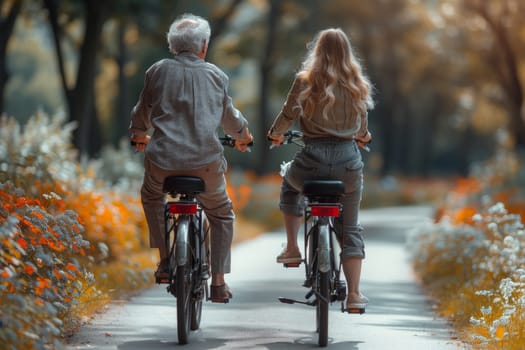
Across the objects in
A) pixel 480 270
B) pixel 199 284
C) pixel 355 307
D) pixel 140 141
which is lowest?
pixel 355 307

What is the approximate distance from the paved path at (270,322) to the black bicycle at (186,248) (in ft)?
0.98

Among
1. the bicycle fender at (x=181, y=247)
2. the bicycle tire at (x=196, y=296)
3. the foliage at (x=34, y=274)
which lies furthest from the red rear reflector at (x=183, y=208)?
the foliage at (x=34, y=274)

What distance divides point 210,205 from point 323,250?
34.0 inches

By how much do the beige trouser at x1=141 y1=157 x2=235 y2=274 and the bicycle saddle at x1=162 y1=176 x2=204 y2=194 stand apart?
0.09 meters

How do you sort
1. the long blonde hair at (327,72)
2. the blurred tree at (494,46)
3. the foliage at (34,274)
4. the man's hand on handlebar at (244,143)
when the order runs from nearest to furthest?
1. the foliage at (34,274)
2. the long blonde hair at (327,72)
3. the man's hand on handlebar at (244,143)
4. the blurred tree at (494,46)

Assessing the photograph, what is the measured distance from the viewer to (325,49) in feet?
29.3

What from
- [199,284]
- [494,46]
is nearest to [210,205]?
[199,284]

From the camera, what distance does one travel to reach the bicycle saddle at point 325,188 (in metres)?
8.57

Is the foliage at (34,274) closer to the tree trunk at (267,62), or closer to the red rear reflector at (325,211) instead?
the red rear reflector at (325,211)

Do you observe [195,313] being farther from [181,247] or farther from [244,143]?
[244,143]

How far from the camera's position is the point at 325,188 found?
858 cm

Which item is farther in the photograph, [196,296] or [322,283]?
[196,296]

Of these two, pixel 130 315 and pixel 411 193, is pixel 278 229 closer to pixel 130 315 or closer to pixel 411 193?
pixel 130 315

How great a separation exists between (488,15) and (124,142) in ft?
35.4
